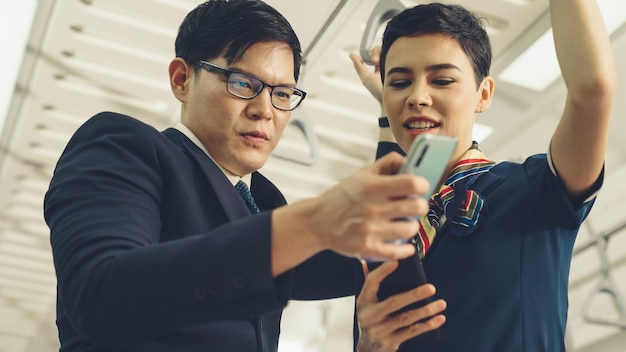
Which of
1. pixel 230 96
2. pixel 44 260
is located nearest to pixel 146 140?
pixel 230 96

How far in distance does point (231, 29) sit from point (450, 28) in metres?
0.45

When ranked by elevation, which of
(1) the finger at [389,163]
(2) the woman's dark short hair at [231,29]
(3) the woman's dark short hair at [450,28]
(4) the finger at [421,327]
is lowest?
(4) the finger at [421,327]

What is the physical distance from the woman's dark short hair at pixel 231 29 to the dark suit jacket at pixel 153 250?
20cm

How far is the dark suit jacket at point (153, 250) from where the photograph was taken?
1.01 metres

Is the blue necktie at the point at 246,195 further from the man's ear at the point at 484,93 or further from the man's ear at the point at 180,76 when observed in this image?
the man's ear at the point at 484,93

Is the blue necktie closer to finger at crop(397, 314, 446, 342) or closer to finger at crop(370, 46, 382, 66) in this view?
finger at crop(397, 314, 446, 342)

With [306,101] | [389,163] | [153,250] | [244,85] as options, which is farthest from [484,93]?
[306,101]

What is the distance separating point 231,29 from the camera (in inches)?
64.9

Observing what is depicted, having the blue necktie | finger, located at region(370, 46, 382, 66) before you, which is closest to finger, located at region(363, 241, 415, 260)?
the blue necktie

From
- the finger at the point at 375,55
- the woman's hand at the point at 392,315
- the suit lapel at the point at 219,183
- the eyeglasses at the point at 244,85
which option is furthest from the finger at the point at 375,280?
the finger at the point at 375,55

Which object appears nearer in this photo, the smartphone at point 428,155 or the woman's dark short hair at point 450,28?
the smartphone at point 428,155

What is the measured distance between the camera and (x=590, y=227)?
14.8 feet

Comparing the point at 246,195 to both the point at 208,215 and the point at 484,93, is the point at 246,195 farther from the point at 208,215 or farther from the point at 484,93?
the point at 484,93

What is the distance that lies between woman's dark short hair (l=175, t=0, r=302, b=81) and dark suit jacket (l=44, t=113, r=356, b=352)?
203 mm
